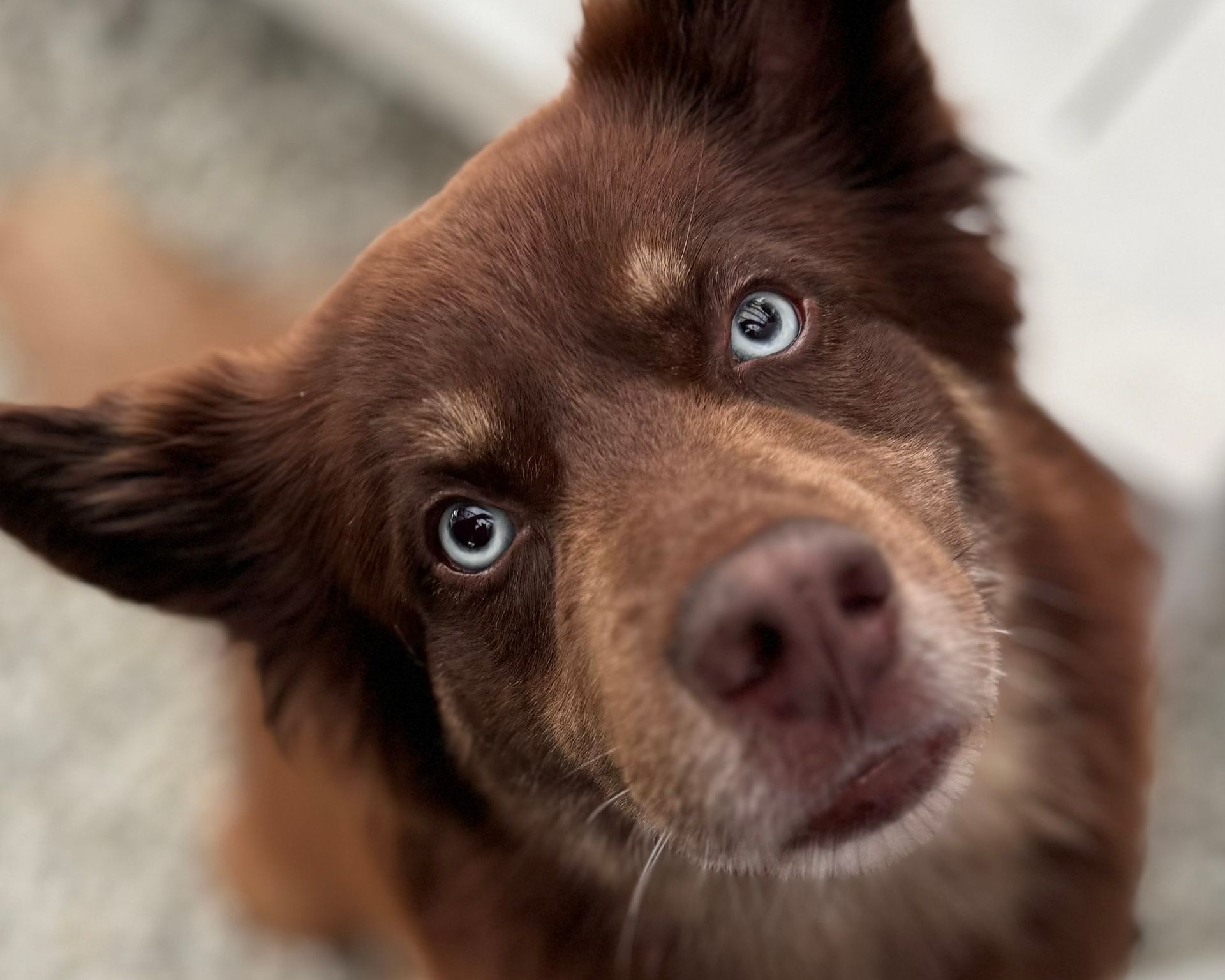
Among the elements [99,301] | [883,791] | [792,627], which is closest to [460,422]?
[792,627]

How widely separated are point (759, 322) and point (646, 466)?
0.26 m

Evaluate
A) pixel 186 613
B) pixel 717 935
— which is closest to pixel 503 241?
pixel 186 613

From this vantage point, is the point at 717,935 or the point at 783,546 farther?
the point at 717,935

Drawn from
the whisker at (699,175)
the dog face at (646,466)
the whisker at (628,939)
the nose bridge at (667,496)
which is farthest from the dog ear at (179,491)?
the whisker at (628,939)

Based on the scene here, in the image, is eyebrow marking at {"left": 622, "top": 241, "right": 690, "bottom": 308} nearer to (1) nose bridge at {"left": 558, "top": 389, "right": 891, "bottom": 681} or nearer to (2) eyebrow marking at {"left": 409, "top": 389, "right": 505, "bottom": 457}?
(1) nose bridge at {"left": 558, "top": 389, "right": 891, "bottom": 681}

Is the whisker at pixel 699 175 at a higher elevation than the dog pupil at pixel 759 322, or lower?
higher

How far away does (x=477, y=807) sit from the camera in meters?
1.71

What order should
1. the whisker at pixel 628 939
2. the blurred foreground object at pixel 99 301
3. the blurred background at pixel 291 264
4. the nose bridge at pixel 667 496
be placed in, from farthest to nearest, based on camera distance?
the blurred foreground object at pixel 99 301
the blurred background at pixel 291 264
the whisker at pixel 628 939
the nose bridge at pixel 667 496

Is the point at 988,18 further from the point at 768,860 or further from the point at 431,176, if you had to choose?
the point at 768,860

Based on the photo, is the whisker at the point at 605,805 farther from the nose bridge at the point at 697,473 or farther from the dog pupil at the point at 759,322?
the dog pupil at the point at 759,322

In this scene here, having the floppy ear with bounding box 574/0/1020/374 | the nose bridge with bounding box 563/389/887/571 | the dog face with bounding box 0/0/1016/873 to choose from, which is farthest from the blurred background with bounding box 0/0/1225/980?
the nose bridge with bounding box 563/389/887/571

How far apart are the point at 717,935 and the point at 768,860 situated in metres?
0.57

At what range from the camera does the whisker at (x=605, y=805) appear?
1375 millimetres

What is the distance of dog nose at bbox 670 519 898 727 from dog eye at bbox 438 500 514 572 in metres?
0.37
